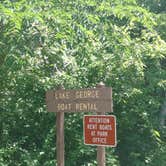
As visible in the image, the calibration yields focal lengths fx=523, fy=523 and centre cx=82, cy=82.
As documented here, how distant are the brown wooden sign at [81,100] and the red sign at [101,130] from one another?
0.14 metres

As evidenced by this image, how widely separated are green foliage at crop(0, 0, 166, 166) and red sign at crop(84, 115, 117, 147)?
145cm

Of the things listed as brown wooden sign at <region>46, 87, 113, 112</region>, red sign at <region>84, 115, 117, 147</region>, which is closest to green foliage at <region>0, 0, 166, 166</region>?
brown wooden sign at <region>46, 87, 113, 112</region>

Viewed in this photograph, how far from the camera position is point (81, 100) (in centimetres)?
675

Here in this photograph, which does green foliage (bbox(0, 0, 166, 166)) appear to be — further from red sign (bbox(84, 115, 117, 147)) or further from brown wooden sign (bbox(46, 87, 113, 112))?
red sign (bbox(84, 115, 117, 147))

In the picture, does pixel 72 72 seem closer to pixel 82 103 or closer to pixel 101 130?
pixel 82 103

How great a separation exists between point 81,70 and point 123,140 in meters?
2.56

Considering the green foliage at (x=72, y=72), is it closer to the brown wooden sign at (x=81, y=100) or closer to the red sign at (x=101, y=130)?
the brown wooden sign at (x=81, y=100)

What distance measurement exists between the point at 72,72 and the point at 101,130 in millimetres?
2298

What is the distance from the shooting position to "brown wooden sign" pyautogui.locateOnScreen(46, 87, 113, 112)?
21.5ft

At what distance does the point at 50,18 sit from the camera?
24.6 feet

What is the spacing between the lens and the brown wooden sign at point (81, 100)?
654cm

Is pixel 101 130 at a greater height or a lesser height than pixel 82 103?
lesser

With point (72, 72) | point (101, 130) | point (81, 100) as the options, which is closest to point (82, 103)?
point (81, 100)

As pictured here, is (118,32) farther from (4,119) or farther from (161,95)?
(161,95)
